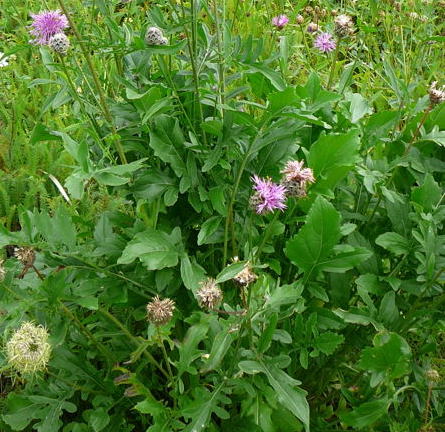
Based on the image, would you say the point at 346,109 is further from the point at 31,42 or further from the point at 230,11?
the point at 230,11

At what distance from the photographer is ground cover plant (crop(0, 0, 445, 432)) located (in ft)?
4.50

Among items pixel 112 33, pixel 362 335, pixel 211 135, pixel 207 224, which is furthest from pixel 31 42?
pixel 362 335

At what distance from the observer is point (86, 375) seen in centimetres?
169

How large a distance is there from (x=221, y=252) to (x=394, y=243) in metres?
0.48

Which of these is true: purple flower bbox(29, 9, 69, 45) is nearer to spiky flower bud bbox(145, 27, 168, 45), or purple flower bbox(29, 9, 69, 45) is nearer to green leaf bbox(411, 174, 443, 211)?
spiky flower bud bbox(145, 27, 168, 45)

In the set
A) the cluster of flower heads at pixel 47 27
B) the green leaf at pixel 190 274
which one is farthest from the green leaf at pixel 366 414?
the cluster of flower heads at pixel 47 27

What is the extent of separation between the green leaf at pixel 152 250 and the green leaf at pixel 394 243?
51 centimetres

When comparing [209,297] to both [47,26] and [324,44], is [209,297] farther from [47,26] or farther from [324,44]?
[324,44]

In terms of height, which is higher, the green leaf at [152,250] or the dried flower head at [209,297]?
the dried flower head at [209,297]

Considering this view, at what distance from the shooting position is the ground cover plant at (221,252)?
4.50ft

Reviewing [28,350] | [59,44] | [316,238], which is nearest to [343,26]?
[316,238]

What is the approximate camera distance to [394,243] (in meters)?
1.56

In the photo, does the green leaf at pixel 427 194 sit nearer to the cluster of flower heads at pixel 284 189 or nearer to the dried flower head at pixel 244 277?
the cluster of flower heads at pixel 284 189

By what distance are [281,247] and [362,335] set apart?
0.33 m
